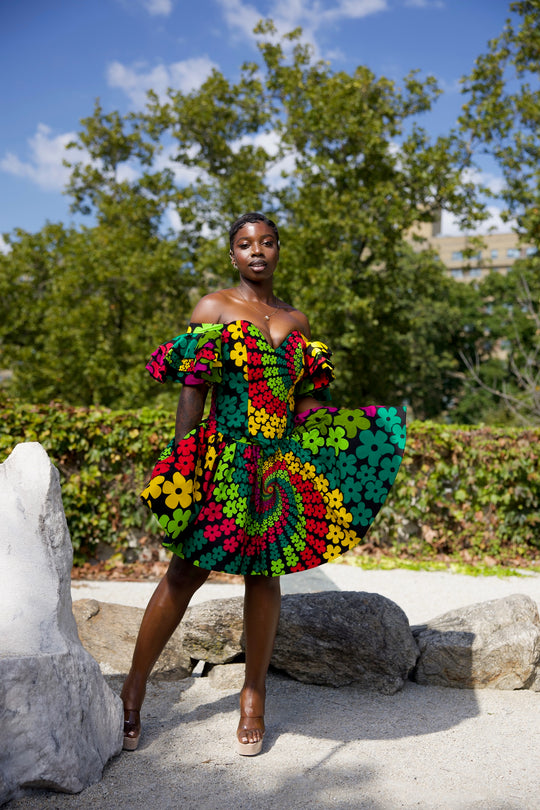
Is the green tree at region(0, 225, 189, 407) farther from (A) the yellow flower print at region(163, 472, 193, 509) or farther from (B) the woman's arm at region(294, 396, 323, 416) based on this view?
(A) the yellow flower print at region(163, 472, 193, 509)

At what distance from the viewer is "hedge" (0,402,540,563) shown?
270 inches

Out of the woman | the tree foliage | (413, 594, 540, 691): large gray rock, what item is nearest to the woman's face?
the woman

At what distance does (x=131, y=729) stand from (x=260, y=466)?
115cm

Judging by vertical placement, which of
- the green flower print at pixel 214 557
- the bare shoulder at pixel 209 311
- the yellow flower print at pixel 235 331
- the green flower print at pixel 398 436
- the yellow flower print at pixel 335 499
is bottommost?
the green flower print at pixel 214 557

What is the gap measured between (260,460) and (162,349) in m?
0.60

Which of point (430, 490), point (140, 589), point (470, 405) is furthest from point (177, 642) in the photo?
point (470, 405)

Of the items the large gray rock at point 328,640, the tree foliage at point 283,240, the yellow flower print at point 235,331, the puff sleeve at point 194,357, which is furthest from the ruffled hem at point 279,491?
the tree foliage at point 283,240

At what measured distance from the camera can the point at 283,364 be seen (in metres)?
2.98

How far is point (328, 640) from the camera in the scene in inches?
145

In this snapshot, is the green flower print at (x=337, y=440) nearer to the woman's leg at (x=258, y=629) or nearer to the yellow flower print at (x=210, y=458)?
the yellow flower print at (x=210, y=458)

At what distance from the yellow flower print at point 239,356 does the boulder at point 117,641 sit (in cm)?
182

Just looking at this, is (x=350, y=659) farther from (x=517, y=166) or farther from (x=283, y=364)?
(x=517, y=166)

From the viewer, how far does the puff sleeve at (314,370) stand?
3.13 metres

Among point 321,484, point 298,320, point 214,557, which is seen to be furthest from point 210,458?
point 298,320
